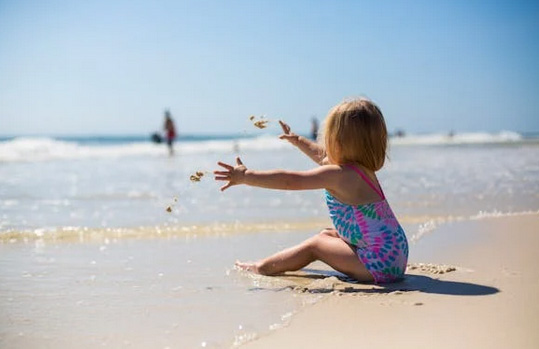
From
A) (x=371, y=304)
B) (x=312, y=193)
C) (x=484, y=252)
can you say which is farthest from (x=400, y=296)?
(x=312, y=193)

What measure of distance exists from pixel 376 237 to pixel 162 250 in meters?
1.76

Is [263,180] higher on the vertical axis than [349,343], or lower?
higher

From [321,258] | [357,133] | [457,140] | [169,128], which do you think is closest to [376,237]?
[321,258]

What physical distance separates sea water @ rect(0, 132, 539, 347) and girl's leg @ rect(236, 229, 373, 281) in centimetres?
12

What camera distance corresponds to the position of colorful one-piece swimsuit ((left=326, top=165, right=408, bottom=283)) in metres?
3.24

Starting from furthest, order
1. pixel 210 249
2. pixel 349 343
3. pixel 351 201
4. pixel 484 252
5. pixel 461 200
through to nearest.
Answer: pixel 461 200 < pixel 210 249 < pixel 484 252 < pixel 351 201 < pixel 349 343

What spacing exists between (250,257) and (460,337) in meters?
2.14

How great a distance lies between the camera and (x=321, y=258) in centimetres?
348

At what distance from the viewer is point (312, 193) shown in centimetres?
795

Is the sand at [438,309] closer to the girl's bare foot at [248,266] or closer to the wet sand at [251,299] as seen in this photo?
the wet sand at [251,299]

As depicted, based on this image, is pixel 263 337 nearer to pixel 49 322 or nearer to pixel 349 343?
pixel 349 343

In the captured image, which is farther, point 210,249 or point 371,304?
point 210,249

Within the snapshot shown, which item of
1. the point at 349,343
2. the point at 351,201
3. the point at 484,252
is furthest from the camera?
the point at 484,252

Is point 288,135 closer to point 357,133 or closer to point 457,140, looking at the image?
point 357,133
